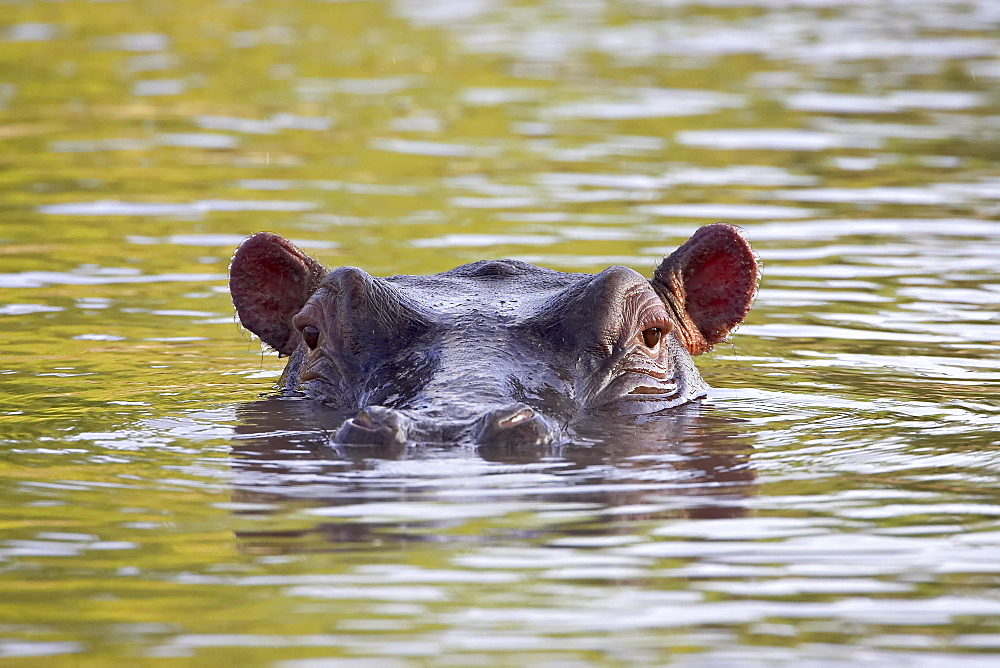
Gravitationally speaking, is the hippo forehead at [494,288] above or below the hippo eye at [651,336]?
above

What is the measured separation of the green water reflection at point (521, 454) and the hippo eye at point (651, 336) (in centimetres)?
41

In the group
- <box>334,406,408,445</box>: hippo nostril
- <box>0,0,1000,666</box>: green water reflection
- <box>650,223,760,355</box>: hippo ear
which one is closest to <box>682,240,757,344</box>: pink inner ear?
<box>650,223,760,355</box>: hippo ear

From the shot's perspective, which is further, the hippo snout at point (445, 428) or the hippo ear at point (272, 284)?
the hippo ear at point (272, 284)

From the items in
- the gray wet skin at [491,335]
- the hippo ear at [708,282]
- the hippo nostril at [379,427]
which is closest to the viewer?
the hippo nostril at [379,427]

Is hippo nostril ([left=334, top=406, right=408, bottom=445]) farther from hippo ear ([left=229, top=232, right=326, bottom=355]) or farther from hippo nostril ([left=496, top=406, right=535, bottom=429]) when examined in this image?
hippo ear ([left=229, top=232, right=326, bottom=355])

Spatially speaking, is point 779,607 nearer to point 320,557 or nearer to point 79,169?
point 320,557

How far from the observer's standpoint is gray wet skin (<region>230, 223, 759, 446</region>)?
706 cm

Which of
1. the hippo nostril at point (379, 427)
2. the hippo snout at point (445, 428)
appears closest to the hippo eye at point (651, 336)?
the hippo snout at point (445, 428)

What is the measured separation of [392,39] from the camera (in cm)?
2761

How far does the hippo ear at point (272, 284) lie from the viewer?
906cm

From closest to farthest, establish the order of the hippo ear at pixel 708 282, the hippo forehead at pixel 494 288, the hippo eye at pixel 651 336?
the hippo forehead at pixel 494 288 < the hippo eye at pixel 651 336 < the hippo ear at pixel 708 282

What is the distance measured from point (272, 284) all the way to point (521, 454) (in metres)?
2.86

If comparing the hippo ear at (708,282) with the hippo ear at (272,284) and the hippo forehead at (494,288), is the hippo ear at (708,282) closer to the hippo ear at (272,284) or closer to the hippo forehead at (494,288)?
the hippo forehead at (494,288)

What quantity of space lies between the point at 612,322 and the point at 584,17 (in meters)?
23.5
